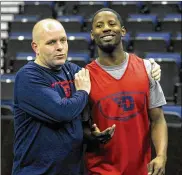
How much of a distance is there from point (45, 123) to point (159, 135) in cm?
58

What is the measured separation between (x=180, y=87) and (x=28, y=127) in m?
2.65

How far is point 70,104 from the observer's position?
1.99m

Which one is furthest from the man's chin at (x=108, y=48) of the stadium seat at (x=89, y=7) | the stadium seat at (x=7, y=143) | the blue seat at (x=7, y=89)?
the stadium seat at (x=89, y=7)

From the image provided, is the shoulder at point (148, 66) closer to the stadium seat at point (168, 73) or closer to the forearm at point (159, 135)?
the forearm at point (159, 135)

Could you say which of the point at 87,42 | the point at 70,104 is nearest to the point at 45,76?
Result: the point at 70,104

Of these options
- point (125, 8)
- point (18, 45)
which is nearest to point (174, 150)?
point (18, 45)

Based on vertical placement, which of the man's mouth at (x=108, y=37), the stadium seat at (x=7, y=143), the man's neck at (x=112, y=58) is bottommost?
the stadium seat at (x=7, y=143)

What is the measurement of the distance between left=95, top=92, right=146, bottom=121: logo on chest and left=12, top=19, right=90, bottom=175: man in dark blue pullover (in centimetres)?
12

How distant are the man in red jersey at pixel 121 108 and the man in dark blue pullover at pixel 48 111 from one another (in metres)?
0.12

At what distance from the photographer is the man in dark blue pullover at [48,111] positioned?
6.54ft

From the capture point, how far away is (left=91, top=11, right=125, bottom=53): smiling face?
84.6 inches

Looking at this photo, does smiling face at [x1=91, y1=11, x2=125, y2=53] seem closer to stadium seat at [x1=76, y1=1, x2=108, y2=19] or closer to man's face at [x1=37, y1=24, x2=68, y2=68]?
man's face at [x1=37, y1=24, x2=68, y2=68]

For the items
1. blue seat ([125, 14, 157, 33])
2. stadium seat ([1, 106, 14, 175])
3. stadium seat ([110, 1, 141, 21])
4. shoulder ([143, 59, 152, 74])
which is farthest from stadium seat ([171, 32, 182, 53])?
shoulder ([143, 59, 152, 74])

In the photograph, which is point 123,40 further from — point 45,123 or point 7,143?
point 45,123
